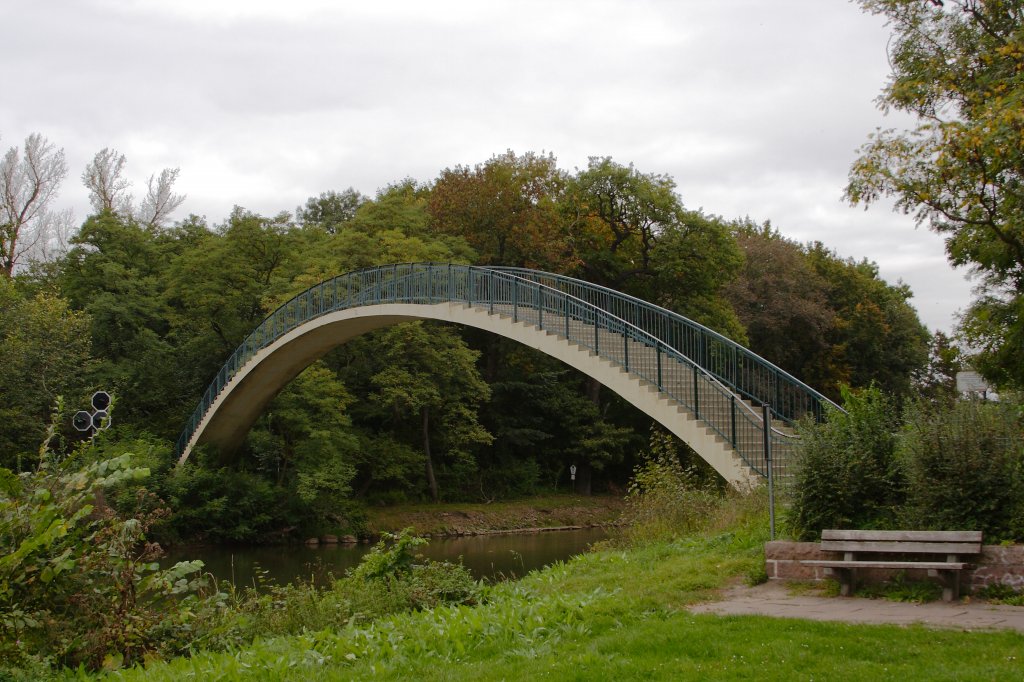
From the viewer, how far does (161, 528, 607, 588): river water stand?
20188mm

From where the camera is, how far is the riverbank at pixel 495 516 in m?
29.4

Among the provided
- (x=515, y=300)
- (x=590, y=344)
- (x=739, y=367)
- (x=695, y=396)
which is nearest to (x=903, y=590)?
(x=695, y=396)

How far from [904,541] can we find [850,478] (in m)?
1.13

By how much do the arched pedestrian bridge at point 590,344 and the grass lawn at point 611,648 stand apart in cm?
359

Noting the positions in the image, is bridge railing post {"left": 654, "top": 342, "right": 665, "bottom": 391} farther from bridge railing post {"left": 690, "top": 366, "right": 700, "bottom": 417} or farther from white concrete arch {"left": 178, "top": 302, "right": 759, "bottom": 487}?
bridge railing post {"left": 690, "top": 366, "right": 700, "bottom": 417}

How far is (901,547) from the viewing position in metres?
7.25

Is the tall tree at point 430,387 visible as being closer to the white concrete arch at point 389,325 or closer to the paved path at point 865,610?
the white concrete arch at point 389,325

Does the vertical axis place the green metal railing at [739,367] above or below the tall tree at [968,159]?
below

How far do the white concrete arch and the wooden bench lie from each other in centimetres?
457

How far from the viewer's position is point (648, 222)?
112 ft

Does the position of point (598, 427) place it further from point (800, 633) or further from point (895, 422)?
point (800, 633)

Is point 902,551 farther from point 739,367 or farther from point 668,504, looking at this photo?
point 739,367

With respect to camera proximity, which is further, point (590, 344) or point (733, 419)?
point (590, 344)

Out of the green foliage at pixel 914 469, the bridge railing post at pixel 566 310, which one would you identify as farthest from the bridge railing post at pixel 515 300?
the green foliage at pixel 914 469
